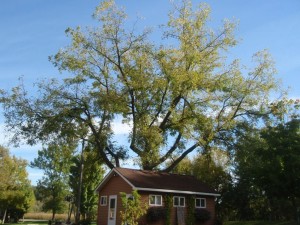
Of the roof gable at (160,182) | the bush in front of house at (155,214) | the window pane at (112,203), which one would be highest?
the roof gable at (160,182)

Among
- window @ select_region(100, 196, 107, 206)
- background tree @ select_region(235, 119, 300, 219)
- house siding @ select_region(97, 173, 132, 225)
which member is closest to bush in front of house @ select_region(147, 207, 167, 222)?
house siding @ select_region(97, 173, 132, 225)

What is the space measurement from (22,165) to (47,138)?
73.3ft

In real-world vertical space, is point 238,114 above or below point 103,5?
below

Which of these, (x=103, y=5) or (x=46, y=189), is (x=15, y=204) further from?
(x=103, y=5)

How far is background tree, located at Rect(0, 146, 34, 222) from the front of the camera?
4291 centimetres

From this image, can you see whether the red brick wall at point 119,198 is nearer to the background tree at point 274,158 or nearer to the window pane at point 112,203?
the window pane at point 112,203

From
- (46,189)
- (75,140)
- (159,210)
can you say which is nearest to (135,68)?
(75,140)

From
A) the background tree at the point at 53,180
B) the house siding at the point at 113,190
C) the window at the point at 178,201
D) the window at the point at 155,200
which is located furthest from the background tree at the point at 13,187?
the window at the point at 178,201

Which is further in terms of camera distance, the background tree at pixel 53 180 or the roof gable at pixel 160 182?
the background tree at pixel 53 180

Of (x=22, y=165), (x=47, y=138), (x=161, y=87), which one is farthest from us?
(x=22, y=165)

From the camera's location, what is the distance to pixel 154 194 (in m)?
26.5

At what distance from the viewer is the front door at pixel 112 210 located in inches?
1075

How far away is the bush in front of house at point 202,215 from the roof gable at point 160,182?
1.38 meters

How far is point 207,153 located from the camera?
33688mm
